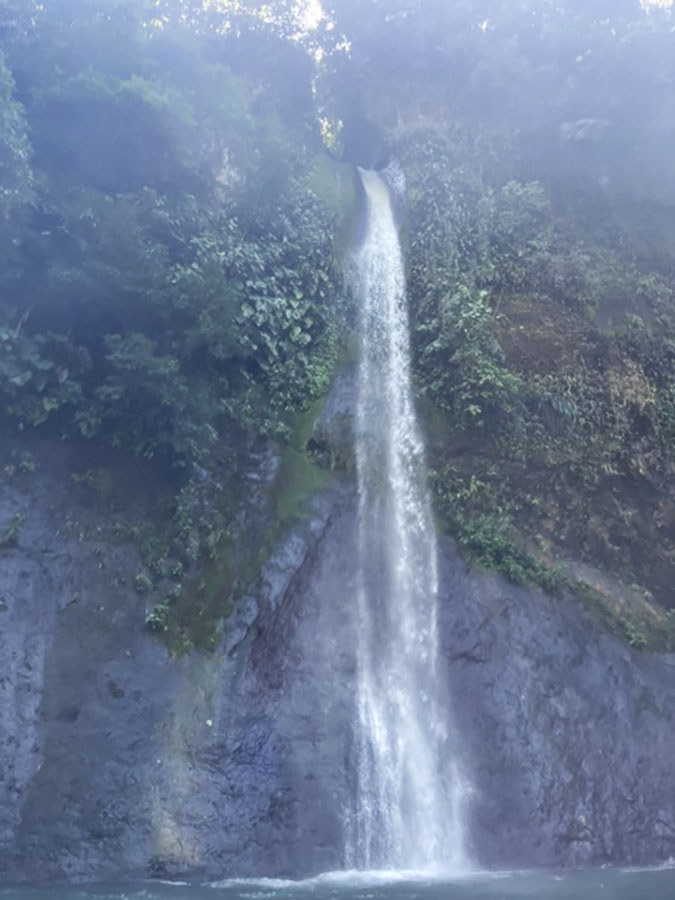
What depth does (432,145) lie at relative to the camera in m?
23.7

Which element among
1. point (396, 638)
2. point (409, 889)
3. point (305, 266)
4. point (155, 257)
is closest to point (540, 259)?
point (305, 266)

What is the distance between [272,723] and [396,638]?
267 cm

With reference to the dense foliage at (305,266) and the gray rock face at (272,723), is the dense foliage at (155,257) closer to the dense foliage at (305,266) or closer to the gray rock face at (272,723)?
the dense foliage at (305,266)

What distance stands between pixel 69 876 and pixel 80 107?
45.2ft

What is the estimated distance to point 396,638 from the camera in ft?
44.9

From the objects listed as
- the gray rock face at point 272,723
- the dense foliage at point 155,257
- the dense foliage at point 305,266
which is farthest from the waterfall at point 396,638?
the dense foliage at point 155,257

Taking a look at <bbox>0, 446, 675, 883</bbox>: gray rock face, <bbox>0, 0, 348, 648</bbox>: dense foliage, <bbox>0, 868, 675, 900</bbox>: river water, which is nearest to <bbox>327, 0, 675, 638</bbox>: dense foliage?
<bbox>0, 446, 675, 883</bbox>: gray rock face

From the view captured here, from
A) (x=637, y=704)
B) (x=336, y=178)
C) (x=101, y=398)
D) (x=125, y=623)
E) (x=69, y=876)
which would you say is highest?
(x=336, y=178)

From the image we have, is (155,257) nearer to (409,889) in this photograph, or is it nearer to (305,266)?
(305,266)

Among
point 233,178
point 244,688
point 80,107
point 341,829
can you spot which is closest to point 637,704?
point 341,829

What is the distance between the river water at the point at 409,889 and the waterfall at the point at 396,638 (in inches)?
28.3

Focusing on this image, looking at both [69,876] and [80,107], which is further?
[80,107]

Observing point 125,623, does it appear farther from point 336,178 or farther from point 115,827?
point 336,178

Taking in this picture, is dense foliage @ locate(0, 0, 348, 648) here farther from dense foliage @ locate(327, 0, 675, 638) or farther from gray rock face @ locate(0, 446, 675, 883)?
dense foliage @ locate(327, 0, 675, 638)
